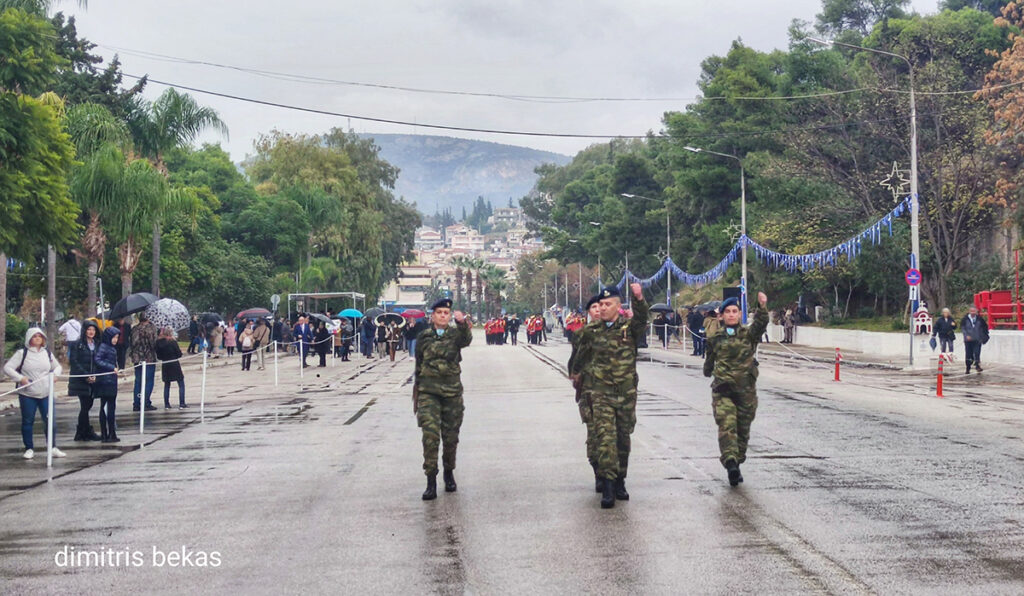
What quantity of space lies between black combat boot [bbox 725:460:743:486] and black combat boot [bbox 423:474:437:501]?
8.70 feet

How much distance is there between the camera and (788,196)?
58875 millimetres

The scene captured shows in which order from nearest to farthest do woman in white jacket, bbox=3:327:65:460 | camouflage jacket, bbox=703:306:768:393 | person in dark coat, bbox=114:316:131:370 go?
1. camouflage jacket, bbox=703:306:768:393
2. woman in white jacket, bbox=3:327:65:460
3. person in dark coat, bbox=114:316:131:370

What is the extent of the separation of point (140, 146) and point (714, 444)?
35.5 metres

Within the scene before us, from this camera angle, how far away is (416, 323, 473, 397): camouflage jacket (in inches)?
404

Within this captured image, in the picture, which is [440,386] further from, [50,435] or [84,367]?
[84,367]

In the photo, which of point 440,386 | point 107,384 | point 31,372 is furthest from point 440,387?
point 107,384

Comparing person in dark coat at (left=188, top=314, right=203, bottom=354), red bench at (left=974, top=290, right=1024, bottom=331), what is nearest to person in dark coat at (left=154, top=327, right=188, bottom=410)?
red bench at (left=974, top=290, right=1024, bottom=331)

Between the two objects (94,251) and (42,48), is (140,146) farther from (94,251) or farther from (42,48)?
(42,48)

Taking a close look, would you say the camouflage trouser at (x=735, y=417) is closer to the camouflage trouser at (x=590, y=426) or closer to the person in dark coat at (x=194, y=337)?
the camouflage trouser at (x=590, y=426)

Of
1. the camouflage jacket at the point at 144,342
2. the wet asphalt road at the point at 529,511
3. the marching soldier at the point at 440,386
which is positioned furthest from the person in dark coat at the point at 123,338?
the marching soldier at the point at 440,386

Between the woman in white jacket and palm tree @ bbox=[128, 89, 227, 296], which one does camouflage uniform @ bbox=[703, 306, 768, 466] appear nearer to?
the woman in white jacket

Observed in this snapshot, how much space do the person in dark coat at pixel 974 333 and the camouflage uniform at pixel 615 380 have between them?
21.8 m

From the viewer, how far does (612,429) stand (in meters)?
9.50

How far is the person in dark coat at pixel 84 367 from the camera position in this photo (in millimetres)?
15398
